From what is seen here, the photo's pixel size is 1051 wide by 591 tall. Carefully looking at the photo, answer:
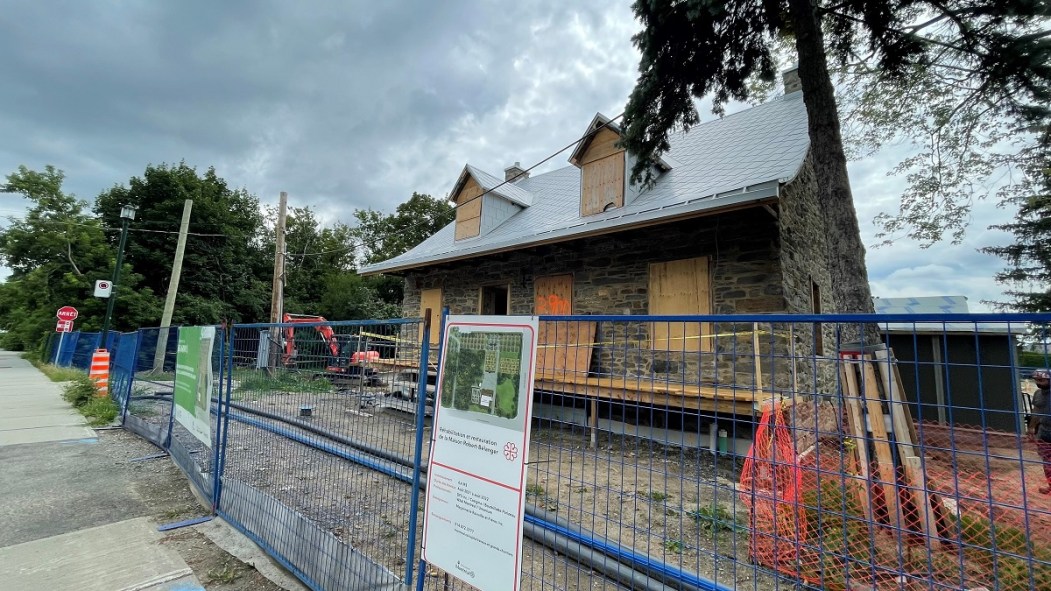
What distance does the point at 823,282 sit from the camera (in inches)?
358

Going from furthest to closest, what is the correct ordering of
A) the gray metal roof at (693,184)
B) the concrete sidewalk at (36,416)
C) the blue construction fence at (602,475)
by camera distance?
1. the concrete sidewalk at (36,416)
2. the gray metal roof at (693,184)
3. the blue construction fence at (602,475)

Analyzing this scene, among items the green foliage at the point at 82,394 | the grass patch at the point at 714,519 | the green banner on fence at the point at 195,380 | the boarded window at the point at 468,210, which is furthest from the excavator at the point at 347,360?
the green foliage at the point at 82,394

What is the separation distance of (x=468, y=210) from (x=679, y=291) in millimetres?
6677

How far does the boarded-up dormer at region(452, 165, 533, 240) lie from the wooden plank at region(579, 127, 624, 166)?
2861mm

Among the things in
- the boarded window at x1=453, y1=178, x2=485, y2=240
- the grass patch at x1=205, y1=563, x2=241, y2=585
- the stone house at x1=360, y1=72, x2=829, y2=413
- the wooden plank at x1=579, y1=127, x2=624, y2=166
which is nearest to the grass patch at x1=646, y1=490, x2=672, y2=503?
the stone house at x1=360, y1=72, x2=829, y2=413

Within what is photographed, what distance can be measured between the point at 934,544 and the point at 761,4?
242 inches

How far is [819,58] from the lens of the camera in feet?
17.2

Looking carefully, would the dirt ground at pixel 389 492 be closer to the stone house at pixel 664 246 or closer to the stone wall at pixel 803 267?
the stone house at pixel 664 246

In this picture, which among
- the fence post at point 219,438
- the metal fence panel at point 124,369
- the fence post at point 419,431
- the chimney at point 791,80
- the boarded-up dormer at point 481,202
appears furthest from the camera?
the boarded-up dormer at point 481,202

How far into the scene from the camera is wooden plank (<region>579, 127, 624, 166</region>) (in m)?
Result: 8.98

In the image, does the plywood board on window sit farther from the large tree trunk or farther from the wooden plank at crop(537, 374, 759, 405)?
the wooden plank at crop(537, 374, 759, 405)

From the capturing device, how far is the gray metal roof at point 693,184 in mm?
6598

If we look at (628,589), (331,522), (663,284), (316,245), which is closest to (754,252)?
(663,284)

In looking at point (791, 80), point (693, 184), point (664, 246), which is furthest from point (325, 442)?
point (791, 80)
